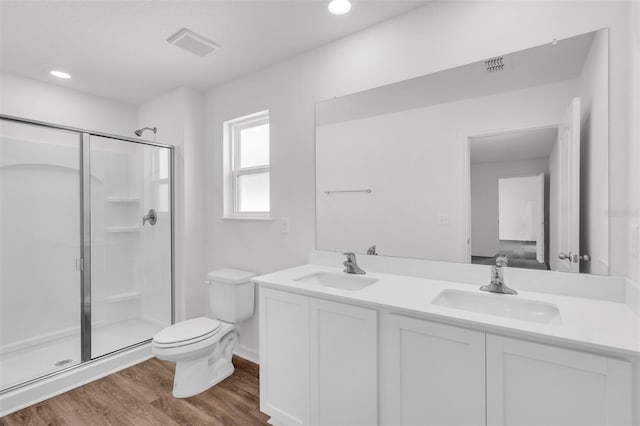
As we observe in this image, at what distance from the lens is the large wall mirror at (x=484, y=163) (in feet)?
4.46

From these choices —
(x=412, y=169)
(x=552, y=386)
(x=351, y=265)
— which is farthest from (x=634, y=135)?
(x=351, y=265)

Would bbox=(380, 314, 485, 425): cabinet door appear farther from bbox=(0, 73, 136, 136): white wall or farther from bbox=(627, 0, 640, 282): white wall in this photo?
bbox=(0, 73, 136, 136): white wall

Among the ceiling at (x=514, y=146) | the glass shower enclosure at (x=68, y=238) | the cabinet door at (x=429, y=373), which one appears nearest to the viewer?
the cabinet door at (x=429, y=373)

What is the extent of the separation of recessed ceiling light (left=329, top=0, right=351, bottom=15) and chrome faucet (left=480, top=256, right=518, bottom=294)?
1.59 metres

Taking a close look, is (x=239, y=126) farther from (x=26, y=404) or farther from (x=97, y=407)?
(x=26, y=404)

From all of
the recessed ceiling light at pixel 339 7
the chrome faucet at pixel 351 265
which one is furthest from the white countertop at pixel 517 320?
the recessed ceiling light at pixel 339 7

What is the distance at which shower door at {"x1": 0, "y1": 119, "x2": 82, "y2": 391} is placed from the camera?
2404mm

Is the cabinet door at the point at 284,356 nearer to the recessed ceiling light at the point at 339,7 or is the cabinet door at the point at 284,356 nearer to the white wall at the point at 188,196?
the white wall at the point at 188,196

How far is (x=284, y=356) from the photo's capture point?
5.49 feet

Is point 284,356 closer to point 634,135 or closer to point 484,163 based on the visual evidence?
point 484,163

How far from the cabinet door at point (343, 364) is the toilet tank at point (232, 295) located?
104 centimetres

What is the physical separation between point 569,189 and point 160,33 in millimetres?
2504

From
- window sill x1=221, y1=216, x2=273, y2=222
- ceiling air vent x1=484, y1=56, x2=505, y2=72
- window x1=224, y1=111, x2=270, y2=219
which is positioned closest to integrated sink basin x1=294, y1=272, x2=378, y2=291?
window sill x1=221, y1=216, x2=273, y2=222

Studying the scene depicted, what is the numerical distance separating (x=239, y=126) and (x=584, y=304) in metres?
2.69
